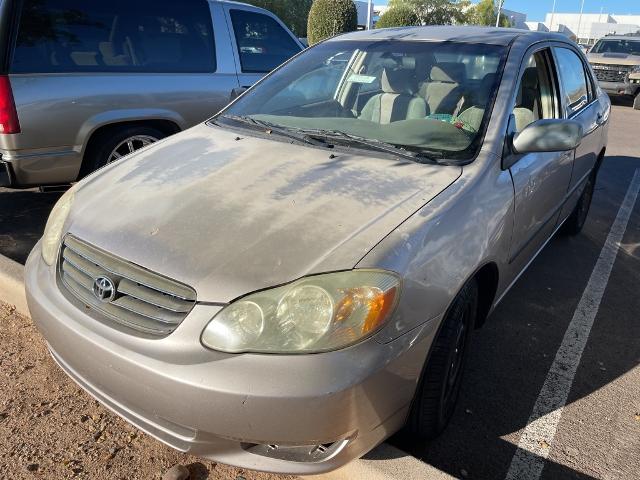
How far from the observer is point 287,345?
1.64m

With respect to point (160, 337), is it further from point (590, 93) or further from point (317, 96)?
point (590, 93)

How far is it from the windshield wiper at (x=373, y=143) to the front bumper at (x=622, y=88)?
14.5m

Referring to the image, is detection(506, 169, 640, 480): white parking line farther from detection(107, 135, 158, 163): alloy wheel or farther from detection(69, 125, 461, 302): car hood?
detection(107, 135, 158, 163): alloy wheel

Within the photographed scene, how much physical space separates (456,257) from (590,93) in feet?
10.4

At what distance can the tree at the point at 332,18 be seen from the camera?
1902 centimetres

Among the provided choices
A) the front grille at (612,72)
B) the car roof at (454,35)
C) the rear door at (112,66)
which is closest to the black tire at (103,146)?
the rear door at (112,66)

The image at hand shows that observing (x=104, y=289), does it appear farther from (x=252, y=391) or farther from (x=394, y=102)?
(x=394, y=102)

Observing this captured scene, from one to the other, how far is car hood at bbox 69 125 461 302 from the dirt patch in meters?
0.85

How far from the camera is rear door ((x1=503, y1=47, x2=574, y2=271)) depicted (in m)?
2.62

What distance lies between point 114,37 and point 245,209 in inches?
125

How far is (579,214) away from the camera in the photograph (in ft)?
15.4

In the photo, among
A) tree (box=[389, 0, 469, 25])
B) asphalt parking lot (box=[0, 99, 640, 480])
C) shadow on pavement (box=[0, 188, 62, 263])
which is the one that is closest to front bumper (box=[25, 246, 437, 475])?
asphalt parking lot (box=[0, 99, 640, 480])

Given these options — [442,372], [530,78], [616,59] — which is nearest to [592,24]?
[616,59]

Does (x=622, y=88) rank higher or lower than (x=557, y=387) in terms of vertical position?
higher
